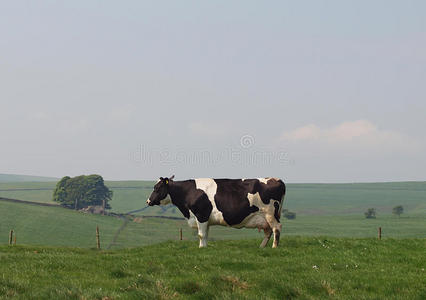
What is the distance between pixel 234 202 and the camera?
2048 centimetres

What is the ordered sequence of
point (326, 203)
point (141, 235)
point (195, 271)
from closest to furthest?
point (195, 271)
point (141, 235)
point (326, 203)

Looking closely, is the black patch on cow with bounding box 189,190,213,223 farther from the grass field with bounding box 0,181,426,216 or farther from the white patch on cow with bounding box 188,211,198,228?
the grass field with bounding box 0,181,426,216

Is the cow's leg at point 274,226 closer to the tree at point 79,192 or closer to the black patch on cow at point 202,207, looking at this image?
the black patch on cow at point 202,207

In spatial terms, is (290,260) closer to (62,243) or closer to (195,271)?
(195,271)

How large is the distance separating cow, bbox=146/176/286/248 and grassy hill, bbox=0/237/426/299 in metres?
1.56

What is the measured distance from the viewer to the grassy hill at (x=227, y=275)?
11.4 meters

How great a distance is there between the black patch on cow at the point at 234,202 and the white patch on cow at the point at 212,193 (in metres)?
0.13

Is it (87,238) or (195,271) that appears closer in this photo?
(195,271)

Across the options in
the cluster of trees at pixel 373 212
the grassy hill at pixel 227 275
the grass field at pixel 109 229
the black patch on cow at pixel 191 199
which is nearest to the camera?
the grassy hill at pixel 227 275

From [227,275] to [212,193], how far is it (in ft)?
27.1

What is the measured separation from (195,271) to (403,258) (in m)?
7.86

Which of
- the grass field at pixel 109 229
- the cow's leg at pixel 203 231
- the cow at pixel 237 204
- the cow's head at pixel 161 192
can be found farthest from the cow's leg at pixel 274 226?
the grass field at pixel 109 229

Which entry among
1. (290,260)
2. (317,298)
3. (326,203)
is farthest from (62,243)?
(326,203)

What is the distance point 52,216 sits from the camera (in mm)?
85562
